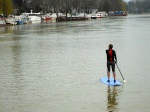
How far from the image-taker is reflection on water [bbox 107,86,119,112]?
14409 mm

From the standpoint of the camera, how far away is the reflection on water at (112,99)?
14409 millimetres

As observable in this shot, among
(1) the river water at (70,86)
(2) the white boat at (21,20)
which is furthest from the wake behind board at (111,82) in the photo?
(2) the white boat at (21,20)

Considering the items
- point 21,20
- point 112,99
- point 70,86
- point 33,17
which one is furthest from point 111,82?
point 33,17

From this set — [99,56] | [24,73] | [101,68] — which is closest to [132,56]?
[99,56]

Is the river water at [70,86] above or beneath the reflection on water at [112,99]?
beneath

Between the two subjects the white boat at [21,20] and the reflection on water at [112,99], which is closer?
the reflection on water at [112,99]

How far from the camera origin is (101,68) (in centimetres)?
2350

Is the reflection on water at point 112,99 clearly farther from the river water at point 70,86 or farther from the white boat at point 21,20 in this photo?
the white boat at point 21,20

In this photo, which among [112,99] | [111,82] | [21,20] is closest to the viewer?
[112,99]

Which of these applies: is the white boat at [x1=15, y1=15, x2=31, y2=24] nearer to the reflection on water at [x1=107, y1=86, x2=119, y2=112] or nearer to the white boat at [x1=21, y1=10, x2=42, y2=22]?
the white boat at [x1=21, y1=10, x2=42, y2=22]

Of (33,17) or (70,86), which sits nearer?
(70,86)

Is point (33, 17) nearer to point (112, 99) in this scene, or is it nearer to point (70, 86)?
point (70, 86)

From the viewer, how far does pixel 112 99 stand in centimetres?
1577

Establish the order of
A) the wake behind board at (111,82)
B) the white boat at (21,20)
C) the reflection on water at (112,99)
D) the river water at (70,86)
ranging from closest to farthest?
the reflection on water at (112,99) < the river water at (70,86) < the wake behind board at (111,82) < the white boat at (21,20)
